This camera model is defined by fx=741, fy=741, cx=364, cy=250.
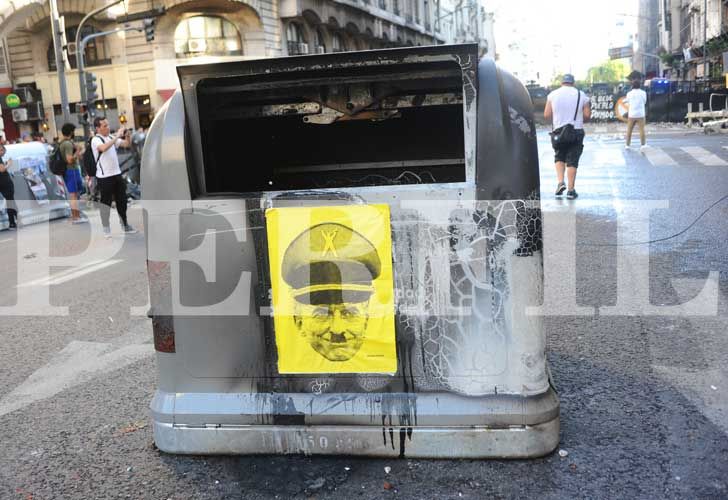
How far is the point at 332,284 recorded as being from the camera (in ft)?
10.4

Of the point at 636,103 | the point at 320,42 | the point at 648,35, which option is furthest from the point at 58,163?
the point at 648,35

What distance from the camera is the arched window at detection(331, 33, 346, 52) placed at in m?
45.0

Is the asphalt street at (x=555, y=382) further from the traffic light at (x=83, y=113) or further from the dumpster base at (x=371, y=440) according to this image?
the traffic light at (x=83, y=113)

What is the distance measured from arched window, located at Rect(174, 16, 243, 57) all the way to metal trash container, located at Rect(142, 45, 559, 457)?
3375 centimetres

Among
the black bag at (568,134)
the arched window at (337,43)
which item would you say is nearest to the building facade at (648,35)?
the arched window at (337,43)

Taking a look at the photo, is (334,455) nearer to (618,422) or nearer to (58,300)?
(618,422)

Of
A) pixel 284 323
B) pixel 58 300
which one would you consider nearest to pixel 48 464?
pixel 284 323

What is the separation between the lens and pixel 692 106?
110 feet

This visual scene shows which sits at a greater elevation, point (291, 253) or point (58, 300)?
point (291, 253)

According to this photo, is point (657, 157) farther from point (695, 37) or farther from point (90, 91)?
point (695, 37)

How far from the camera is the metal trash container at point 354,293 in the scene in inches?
119

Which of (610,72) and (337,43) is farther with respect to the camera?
(610,72)

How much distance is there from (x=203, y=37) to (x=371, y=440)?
34.6 metres

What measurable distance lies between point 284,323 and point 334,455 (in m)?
0.64
